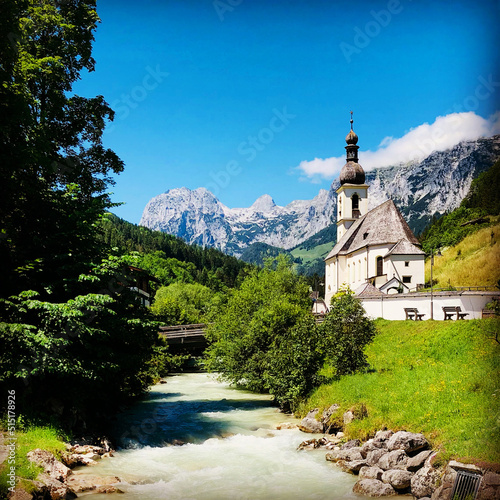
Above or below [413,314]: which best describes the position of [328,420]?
below

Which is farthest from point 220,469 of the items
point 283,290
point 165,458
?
point 283,290

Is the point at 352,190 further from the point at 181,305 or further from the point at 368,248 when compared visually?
the point at 181,305

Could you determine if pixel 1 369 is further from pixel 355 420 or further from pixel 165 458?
pixel 355 420

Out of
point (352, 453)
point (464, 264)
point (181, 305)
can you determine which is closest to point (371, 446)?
point (352, 453)

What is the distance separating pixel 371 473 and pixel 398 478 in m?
0.95

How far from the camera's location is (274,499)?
41.2 feet

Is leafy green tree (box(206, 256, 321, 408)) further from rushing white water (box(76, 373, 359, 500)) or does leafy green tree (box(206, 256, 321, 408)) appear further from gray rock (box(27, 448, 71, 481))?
gray rock (box(27, 448, 71, 481))

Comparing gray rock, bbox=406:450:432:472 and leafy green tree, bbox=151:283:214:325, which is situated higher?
leafy green tree, bbox=151:283:214:325

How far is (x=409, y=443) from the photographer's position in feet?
46.3

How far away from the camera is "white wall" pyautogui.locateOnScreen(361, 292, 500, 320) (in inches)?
1266

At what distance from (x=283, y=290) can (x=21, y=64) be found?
23843 mm

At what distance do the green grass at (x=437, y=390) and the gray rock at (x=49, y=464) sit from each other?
33.5 feet

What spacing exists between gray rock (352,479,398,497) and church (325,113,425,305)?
111 feet

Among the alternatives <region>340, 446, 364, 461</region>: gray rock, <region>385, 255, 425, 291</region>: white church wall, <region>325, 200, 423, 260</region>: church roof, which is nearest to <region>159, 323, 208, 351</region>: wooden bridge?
<region>385, 255, 425, 291</region>: white church wall
